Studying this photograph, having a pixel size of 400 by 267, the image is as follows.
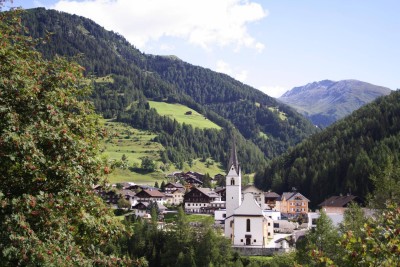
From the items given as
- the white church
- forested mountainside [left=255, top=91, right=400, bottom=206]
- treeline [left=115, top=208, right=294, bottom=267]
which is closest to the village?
the white church

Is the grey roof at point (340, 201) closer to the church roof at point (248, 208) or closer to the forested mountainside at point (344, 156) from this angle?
the forested mountainside at point (344, 156)

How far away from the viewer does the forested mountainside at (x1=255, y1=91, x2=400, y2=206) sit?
11731 centimetres

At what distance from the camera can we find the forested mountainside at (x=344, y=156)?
117312 mm

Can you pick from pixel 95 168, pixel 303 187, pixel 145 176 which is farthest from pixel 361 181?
pixel 95 168

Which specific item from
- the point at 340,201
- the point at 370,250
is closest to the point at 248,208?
the point at 340,201

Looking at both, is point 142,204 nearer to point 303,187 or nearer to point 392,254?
point 303,187

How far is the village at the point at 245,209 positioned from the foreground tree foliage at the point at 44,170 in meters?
35.5

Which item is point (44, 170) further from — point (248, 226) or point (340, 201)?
point (340, 201)

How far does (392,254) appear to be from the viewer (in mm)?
9797

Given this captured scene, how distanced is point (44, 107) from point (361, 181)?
110 meters

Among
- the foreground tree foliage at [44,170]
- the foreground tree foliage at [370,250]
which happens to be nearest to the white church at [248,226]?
the foreground tree foliage at [44,170]

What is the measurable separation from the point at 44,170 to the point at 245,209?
251ft

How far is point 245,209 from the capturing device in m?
87.0

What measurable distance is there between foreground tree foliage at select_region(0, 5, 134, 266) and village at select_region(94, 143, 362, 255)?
3552 cm
